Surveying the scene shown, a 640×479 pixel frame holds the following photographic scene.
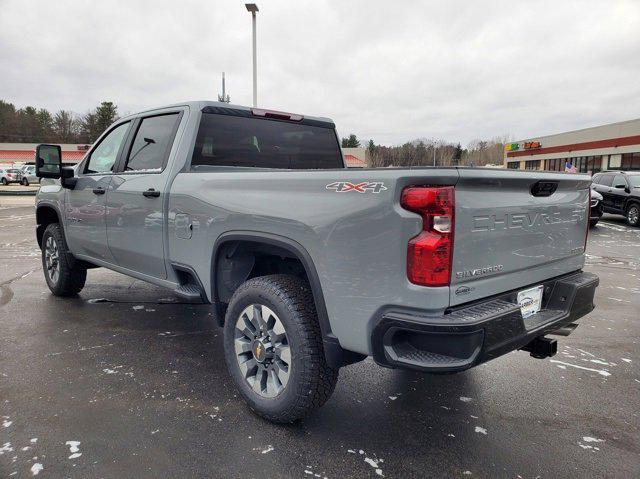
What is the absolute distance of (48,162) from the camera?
469 centimetres

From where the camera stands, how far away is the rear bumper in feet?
6.90

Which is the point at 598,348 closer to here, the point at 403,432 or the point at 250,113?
the point at 403,432

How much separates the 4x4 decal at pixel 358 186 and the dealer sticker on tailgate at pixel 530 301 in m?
1.03

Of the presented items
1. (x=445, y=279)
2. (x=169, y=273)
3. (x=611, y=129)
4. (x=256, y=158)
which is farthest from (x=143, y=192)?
(x=611, y=129)

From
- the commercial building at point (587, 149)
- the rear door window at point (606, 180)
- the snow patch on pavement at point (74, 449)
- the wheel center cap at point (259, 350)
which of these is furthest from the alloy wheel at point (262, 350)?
the commercial building at point (587, 149)

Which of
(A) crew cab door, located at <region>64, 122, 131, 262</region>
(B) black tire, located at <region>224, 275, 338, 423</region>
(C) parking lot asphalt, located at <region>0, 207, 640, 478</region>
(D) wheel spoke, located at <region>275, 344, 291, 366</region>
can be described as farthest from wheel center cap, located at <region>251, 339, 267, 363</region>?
(A) crew cab door, located at <region>64, 122, 131, 262</region>

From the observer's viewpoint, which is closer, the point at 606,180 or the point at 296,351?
the point at 296,351

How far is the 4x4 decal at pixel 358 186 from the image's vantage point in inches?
87.3

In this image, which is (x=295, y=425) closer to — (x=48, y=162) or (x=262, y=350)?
(x=262, y=350)

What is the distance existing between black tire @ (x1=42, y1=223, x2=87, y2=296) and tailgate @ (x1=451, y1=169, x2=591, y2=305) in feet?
14.9

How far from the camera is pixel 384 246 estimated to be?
2197 mm

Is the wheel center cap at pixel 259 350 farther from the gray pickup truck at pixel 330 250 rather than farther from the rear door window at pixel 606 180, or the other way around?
the rear door window at pixel 606 180

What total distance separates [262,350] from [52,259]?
12.9 ft

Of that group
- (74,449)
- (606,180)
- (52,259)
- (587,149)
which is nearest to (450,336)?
(74,449)
